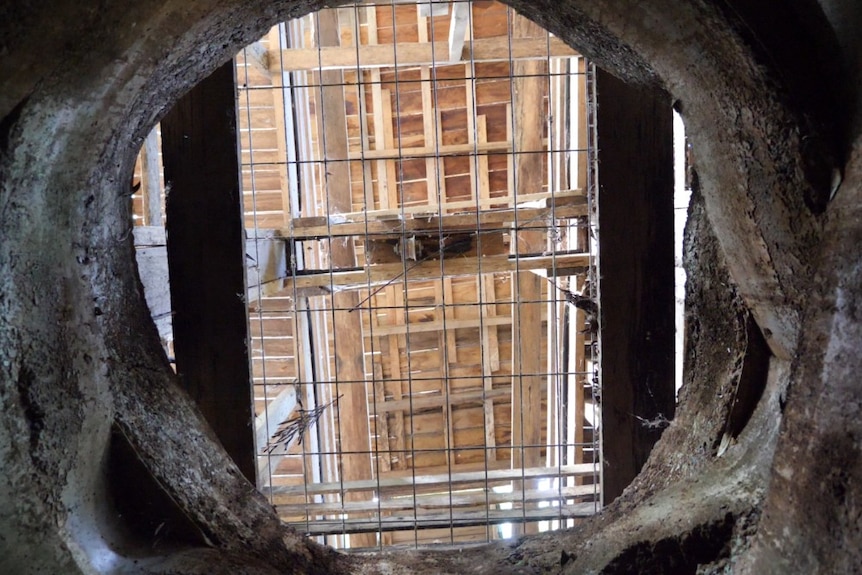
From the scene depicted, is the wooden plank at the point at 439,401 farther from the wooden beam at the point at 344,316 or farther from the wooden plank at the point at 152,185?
the wooden plank at the point at 152,185

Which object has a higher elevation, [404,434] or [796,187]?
[796,187]

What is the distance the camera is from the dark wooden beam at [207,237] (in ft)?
5.60

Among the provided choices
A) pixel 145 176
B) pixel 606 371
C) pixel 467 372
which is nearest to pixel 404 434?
pixel 467 372

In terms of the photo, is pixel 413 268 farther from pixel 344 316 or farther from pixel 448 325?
pixel 448 325

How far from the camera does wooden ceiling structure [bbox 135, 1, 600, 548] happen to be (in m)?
2.56

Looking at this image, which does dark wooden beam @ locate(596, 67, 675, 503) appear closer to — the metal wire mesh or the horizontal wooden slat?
the metal wire mesh

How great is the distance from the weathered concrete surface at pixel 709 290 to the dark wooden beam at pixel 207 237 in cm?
37

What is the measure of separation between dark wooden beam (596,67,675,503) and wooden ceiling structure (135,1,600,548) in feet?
0.70

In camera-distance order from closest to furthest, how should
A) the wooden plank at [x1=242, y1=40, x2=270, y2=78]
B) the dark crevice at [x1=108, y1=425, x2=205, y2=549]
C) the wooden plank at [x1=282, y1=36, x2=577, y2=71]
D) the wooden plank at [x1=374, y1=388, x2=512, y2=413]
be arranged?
the dark crevice at [x1=108, y1=425, x2=205, y2=549] → the wooden plank at [x1=242, y1=40, x2=270, y2=78] → the wooden plank at [x1=282, y1=36, x2=577, y2=71] → the wooden plank at [x1=374, y1=388, x2=512, y2=413]

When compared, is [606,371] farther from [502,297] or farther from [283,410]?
[502,297]

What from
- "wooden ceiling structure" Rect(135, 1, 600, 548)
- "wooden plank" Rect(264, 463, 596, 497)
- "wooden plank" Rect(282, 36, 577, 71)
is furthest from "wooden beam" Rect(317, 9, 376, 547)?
"wooden plank" Rect(264, 463, 596, 497)

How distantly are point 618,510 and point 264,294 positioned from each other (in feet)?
5.46

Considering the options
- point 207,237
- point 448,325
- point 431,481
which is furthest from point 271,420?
point 448,325

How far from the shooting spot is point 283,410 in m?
3.26
